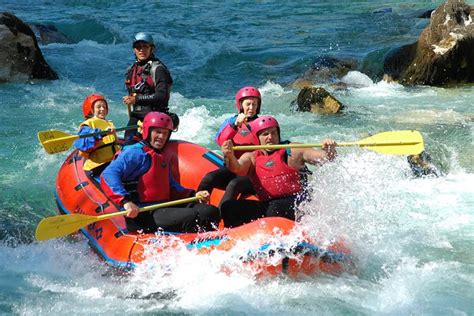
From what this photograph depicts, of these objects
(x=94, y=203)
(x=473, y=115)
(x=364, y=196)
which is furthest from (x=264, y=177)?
(x=473, y=115)

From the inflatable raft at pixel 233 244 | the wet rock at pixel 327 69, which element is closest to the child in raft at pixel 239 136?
the inflatable raft at pixel 233 244

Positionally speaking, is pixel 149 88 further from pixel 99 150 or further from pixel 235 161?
pixel 235 161

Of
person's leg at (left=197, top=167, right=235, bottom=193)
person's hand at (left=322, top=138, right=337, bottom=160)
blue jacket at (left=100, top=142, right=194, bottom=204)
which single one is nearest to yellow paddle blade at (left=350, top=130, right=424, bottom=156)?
person's hand at (left=322, top=138, right=337, bottom=160)

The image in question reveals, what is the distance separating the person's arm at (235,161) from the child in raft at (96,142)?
1.44 metres

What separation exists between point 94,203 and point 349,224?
2143 millimetres

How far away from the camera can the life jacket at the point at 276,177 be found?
5.54 metres

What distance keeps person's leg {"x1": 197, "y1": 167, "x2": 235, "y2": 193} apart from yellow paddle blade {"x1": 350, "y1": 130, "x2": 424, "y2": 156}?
1164 mm

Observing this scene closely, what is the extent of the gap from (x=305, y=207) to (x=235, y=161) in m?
0.64

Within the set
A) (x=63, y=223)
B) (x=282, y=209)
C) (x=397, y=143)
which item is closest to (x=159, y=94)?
(x=63, y=223)

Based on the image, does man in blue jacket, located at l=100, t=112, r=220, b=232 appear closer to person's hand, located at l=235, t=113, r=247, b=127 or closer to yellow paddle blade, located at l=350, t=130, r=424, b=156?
person's hand, located at l=235, t=113, r=247, b=127

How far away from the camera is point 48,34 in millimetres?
17266

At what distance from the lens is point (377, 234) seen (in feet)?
20.0

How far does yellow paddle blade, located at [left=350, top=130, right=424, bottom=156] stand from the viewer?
18.7 ft

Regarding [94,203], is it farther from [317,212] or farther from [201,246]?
[317,212]
